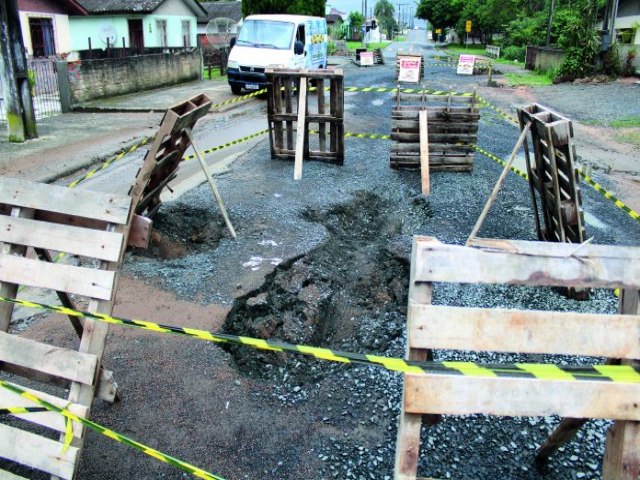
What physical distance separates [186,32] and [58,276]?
3505cm

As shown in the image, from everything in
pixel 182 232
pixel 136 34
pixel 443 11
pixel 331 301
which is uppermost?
pixel 443 11

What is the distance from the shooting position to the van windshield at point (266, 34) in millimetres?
18797

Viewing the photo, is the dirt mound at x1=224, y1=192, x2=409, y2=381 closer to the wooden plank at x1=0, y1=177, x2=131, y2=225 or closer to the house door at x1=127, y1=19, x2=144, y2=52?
the wooden plank at x1=0, y1=177, x2=131, y2=225

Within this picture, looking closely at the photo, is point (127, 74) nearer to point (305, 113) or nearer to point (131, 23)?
point (305, 113)

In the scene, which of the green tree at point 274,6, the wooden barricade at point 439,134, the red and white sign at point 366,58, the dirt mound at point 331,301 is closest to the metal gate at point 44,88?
the wooden barricade at point 439,134

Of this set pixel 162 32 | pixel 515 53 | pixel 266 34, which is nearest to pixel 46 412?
pixel 266 34

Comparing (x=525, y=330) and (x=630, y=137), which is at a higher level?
(x=525, y=330)

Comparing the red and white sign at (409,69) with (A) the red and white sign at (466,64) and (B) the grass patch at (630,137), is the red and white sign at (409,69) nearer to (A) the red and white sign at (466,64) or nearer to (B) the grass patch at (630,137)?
(A) the red and white sign at (466,64)

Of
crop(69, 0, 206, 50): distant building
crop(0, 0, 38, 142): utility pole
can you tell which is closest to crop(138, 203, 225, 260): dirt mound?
crop(0, 0, 38, 142): utility pole

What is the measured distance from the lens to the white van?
60.1ft

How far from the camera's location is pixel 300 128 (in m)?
9.41

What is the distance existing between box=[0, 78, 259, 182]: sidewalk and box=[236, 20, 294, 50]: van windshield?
6.28ft

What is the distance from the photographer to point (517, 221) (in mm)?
7508

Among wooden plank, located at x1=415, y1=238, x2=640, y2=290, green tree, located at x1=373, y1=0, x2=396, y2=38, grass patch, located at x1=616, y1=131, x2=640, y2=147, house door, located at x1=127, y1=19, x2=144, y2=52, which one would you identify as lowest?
grass patch, located at x1=616, y1=131, x2=640, y2=147
